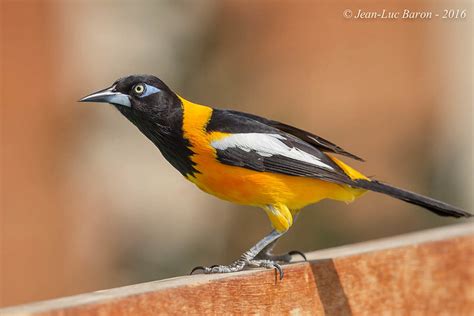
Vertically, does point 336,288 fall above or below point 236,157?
below

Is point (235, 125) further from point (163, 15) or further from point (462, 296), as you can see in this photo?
point (163, 15)

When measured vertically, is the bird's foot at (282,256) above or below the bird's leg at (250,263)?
below

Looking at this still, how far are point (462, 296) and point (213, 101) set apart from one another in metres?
3.46

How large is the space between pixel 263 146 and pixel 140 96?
562 millimetres

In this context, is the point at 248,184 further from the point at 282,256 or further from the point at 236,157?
the point at 282,256

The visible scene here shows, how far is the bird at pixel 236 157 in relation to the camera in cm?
381

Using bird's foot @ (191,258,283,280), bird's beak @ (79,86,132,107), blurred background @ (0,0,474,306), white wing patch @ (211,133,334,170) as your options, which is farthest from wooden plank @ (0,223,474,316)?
blurred background @ (0,0,474,306)

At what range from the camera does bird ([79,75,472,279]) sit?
12.5ft

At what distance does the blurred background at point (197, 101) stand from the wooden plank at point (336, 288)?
115 inches

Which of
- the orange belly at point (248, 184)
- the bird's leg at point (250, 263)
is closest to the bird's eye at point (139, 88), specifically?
the orange belly at point (248, 184)

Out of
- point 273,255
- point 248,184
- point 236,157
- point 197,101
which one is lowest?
point 273,255

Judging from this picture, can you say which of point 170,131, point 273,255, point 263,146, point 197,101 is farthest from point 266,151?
point 197,101

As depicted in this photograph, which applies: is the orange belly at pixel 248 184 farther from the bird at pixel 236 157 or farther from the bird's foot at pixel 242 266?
the bird's foot at pixel 242 266

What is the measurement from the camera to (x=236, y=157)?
151 inches
